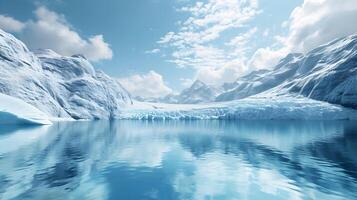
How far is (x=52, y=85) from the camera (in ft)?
488

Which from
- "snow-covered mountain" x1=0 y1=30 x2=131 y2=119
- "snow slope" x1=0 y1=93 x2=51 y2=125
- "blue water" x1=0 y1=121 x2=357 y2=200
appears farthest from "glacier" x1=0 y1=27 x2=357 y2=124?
"blue water" x1=0 y1=121 x2=357 y2=200

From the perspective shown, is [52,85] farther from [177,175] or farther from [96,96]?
[177,175]

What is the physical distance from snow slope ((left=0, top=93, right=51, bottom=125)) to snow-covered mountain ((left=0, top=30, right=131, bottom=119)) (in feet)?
113

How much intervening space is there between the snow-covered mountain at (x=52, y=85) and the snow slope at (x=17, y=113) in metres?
34.5

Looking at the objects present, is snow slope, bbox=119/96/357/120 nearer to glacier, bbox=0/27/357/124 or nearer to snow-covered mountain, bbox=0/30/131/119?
glacier, bbox=0/27/357/124

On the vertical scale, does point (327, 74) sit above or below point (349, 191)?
above

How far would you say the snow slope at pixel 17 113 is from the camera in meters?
77.9

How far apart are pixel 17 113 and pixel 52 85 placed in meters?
74.9

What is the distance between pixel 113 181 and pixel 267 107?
15628 cm

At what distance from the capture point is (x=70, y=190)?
16.8 meters

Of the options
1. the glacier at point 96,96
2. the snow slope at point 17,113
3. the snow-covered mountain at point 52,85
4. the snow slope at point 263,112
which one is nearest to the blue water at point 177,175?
the snow slope at point 17,113

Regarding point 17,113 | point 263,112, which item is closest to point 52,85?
point 17,113

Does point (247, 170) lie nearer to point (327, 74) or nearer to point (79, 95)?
point (79, 95)


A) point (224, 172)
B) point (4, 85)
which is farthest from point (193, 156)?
point (4, 85)
